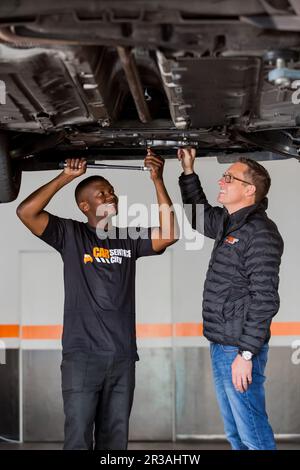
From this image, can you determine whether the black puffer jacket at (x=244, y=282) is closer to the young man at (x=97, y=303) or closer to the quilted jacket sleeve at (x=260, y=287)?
the quilted jacket sleeve at (x=260, y=287)

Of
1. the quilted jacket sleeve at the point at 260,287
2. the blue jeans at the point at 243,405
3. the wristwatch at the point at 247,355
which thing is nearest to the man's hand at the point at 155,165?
the quilted jacket sleeve at the point at 260,287

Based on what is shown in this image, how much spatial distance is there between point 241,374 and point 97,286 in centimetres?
80

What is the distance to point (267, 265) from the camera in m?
3.24

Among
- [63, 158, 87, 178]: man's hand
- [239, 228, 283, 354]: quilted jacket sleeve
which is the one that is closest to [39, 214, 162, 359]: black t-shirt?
[63, 158, 87, 178]: man's hand

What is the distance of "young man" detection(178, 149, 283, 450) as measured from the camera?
318cm

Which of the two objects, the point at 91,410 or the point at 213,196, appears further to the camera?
the point at 213,196

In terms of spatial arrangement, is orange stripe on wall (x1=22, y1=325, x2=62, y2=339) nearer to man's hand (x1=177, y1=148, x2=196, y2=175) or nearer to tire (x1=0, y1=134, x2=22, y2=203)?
tire (x1=0, y1=134, x2=22, y2=203)

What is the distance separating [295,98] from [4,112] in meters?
1.16

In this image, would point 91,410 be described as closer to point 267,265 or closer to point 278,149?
point 267,265

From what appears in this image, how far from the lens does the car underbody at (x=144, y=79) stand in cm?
217

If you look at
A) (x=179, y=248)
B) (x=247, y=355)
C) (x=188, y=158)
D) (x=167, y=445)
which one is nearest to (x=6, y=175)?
(x=188, y=158)

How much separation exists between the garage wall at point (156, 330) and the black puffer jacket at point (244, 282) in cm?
282

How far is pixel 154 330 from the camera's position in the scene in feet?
20.6
